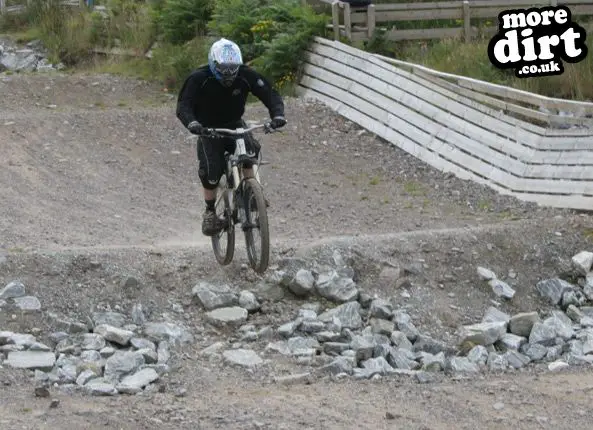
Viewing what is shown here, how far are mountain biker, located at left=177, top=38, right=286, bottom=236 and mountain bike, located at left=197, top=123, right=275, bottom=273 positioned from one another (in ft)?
0.28

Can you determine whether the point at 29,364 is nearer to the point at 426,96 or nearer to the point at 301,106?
the point at 426,96

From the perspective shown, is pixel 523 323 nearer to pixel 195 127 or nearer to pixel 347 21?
pixel 195 127

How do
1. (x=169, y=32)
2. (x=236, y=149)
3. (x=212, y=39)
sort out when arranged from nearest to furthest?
(x=236, y=149) < (x=212, y=39) < (x=169, y=32)

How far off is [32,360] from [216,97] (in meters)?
2.96

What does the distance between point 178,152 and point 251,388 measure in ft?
30.0

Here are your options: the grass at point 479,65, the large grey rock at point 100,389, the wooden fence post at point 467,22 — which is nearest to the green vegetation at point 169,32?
the grass at point 479,65

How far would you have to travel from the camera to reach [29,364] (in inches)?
378

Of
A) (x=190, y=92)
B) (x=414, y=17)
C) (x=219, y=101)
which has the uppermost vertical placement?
(x=190, y=92)

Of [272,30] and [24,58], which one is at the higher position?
[272,30]

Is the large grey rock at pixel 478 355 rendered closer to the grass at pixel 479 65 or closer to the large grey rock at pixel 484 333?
the large grey rock at pixel 484 333

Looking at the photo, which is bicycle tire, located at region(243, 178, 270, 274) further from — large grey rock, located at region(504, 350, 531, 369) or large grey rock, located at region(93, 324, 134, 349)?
large grey rock, located at region(504, 350, 531, 369)

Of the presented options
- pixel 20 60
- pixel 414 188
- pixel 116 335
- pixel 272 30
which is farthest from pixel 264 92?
pixel 20 60

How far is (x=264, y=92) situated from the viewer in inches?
453

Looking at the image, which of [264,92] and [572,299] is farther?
[572,299]
